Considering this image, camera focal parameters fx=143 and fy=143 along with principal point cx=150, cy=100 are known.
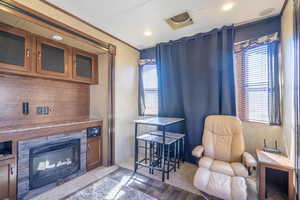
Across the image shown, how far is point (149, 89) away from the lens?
3660 mm

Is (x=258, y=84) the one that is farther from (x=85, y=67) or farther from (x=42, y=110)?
(x=42, y=110)

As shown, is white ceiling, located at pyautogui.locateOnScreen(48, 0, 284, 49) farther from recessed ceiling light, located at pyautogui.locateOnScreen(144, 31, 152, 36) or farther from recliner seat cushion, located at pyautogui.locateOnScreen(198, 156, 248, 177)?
recliner seat cushion, located at pyautogui.locateOnScreen(198, 156, 248, 177)

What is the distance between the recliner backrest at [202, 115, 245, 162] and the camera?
2227mm

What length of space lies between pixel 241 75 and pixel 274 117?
84 cm

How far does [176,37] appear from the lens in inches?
119

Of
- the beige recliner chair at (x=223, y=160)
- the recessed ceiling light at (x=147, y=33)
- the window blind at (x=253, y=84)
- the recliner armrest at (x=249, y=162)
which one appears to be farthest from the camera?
the recessed ceiling light at (x=147, y=33)

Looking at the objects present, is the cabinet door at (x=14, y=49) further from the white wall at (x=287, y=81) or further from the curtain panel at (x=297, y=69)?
the white wall at (x=287, y=81)

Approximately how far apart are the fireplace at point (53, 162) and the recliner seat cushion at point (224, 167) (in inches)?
82.1

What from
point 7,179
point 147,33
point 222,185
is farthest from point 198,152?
point 7,179


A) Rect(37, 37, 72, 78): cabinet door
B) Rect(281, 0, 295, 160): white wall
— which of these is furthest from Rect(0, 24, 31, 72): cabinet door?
Rect(281, 0, 295, 160): white wall

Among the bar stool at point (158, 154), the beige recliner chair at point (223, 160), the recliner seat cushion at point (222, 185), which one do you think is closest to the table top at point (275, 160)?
the beige recliner chair at point (223, 160)

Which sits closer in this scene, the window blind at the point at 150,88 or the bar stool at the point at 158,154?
the bar stool at the point at 158,154

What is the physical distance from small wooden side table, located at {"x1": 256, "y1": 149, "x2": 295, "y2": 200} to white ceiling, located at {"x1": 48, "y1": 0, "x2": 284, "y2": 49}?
2.08 m

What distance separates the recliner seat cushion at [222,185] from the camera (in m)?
1.53
